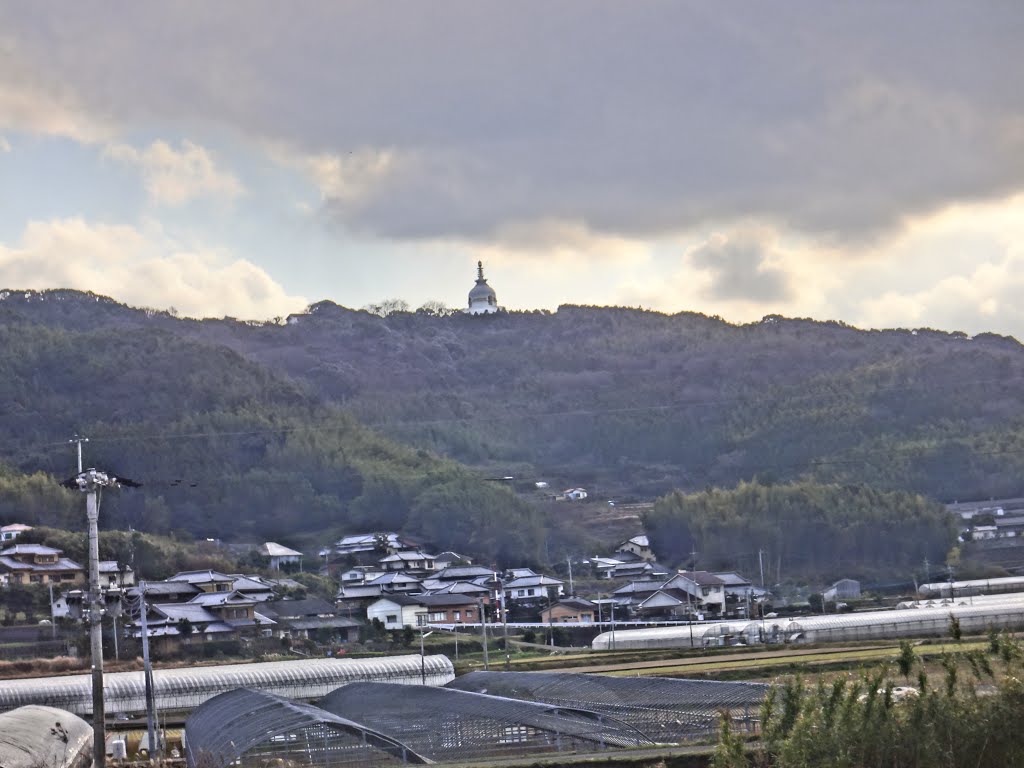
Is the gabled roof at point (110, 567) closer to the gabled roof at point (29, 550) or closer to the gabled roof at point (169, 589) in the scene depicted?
the gabled roof at point (169, 589)

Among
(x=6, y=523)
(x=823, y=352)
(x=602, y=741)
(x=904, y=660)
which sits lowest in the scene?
(x=602, y=741)

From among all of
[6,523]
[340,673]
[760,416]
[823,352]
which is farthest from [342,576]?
[823,352]

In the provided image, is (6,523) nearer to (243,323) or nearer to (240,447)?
(240,447)

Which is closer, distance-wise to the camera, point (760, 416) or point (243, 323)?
Answer: point (760, 416)

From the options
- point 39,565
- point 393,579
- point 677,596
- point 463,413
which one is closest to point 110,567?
point 39,565

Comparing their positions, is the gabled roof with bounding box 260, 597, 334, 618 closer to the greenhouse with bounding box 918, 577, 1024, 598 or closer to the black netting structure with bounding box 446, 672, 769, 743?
the greenhouse with bounding box 918, 577, 1024, 598

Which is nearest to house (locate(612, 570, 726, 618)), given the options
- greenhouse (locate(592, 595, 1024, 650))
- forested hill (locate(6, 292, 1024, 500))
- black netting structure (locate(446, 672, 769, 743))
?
greenhouse (locate(592, 595, 1024, 650))
